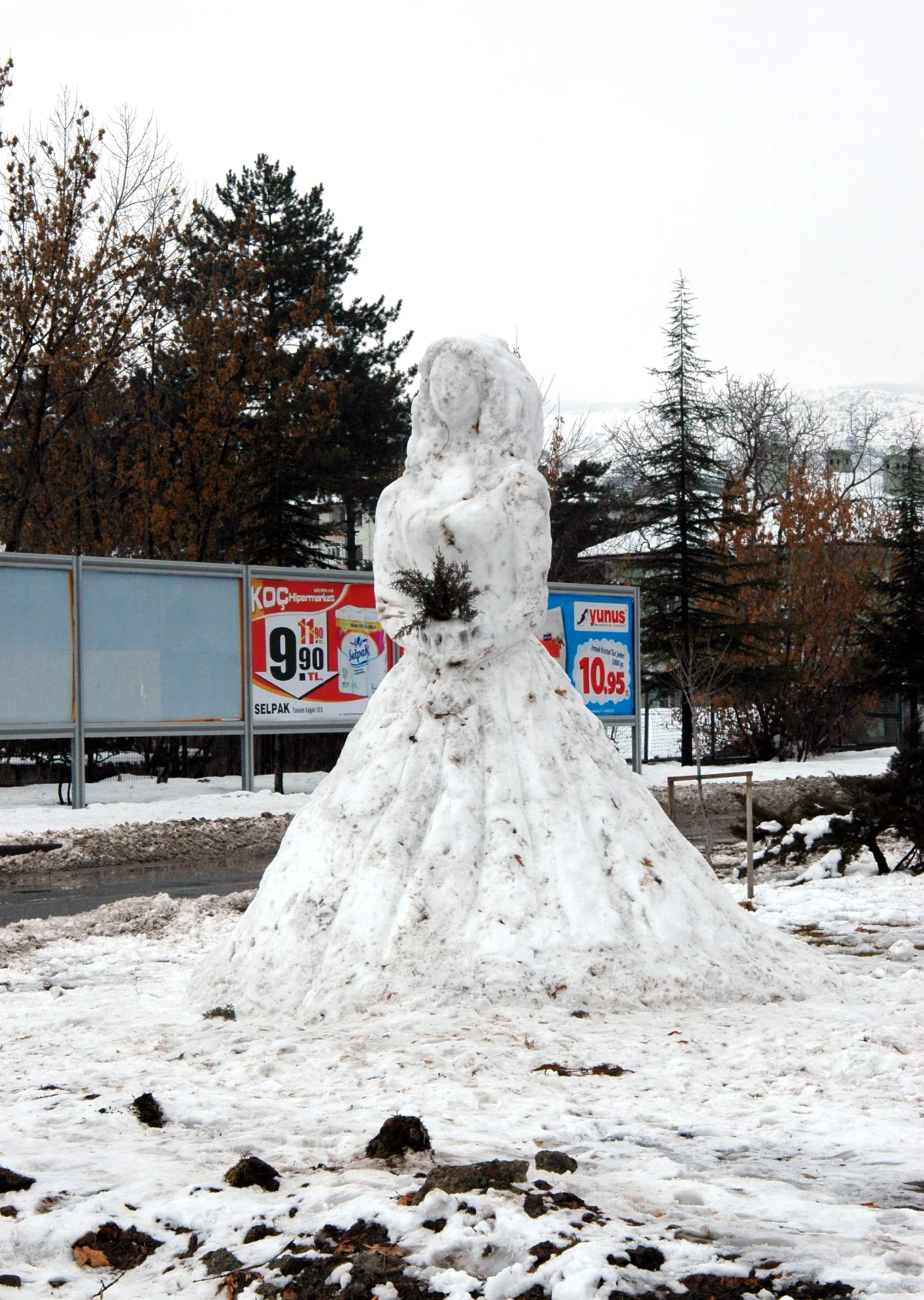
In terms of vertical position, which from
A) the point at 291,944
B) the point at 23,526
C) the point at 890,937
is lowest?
the point at 890,937

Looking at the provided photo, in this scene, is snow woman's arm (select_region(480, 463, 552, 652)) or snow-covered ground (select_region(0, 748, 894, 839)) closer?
snow woman's arm (select_region(480, 463, 552, 652))

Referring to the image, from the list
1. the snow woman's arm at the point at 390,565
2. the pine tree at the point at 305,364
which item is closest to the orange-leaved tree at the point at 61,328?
the pine tree at the point at 305,364

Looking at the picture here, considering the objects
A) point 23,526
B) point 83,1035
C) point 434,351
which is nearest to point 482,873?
point 83,1035

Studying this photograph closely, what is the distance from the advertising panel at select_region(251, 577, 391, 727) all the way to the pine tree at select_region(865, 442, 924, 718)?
64.6ft

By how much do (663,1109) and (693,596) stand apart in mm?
28745

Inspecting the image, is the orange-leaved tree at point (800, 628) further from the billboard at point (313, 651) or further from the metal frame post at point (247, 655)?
the metal frame post at point (247, 655)

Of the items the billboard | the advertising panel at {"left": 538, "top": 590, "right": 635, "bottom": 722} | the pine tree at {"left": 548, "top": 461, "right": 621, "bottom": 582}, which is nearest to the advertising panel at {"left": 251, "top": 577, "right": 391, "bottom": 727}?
the billboard

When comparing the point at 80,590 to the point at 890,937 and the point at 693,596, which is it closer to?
the point at 890,937

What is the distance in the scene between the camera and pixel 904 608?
38.1 meters

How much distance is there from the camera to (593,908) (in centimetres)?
583

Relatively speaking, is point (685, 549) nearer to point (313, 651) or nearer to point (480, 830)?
point (313, 651)

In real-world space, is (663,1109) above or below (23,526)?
below

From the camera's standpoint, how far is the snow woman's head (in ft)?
22.0

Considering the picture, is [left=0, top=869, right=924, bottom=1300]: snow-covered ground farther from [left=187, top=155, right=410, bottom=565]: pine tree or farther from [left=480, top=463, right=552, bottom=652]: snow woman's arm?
[left=187, top=155, right=410, bottom=565]: pine tree
